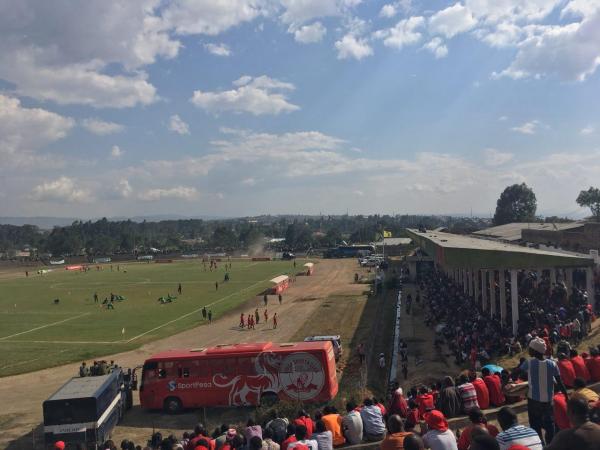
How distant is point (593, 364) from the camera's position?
13.5 meters

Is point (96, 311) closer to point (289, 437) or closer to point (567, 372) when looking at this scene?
point (289, 437)

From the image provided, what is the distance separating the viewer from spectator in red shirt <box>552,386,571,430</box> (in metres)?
8.91

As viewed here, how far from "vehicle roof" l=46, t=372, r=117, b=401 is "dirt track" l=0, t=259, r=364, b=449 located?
7.02ft

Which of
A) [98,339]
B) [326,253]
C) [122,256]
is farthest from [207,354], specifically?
[122,256]

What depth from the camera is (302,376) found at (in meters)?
20.3

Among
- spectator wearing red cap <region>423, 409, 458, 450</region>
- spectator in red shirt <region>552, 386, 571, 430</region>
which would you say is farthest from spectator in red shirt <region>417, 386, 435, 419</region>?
spectator wearing red cap <region>423, 409, 458, 450</region>

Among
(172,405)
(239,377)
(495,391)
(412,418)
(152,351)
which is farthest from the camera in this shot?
(152,351)

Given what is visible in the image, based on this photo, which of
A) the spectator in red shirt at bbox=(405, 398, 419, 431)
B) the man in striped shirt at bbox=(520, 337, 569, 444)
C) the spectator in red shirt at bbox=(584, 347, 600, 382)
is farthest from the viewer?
the spectator in red shirt at bbox=(584, 347, 600, 382)

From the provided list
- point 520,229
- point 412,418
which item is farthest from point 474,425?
point 520,229

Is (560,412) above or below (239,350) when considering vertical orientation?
above

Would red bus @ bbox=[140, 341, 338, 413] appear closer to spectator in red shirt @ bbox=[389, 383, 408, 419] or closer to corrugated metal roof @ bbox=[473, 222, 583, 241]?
spectator in red shirt @ bbox=[389, 383, 408, 419]

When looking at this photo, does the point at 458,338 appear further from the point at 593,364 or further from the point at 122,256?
the point at 122,256

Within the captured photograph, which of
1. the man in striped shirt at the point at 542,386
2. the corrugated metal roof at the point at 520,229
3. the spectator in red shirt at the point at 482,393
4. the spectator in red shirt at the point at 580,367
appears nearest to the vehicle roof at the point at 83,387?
the spectator in red shirt at the point at 482,393

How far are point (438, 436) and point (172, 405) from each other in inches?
590
